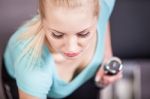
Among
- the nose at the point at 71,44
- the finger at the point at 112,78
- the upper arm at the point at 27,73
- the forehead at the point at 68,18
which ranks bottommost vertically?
the finger at the point at 112,78

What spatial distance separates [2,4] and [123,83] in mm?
435

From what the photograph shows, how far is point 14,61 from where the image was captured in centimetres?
104

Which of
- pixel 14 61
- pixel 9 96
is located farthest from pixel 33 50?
pixel 9 96

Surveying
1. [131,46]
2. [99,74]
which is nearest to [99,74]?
[99,74]

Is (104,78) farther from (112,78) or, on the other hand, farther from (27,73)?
(27,73)

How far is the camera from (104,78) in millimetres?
1079

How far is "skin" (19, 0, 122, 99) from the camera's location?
964 mm

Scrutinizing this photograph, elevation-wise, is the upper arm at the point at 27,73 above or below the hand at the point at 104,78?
above

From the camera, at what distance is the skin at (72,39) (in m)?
0.96

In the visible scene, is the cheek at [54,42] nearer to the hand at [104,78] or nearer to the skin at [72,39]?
the skin at [72,39]

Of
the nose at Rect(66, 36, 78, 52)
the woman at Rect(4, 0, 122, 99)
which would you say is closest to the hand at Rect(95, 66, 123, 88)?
the woman at Rect(4, 0, 122, 99)

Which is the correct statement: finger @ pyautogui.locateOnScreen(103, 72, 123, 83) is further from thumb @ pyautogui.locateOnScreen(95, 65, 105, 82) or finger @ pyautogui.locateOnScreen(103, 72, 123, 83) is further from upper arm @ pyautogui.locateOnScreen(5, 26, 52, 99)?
upper arm @ pyautogui.locateOnScreen(5, 26, 52, 99)

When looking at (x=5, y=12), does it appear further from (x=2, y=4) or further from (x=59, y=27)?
(x=59, y=27)

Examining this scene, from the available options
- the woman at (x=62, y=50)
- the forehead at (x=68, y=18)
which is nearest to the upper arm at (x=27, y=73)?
the woman at (x=62, y=50)
